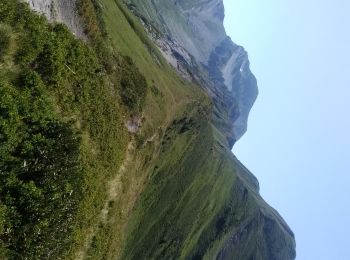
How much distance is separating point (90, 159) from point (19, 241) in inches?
642

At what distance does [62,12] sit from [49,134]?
18342 mm

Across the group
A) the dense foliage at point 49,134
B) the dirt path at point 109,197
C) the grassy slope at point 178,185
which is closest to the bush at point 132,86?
the grassy slope at point 178,185

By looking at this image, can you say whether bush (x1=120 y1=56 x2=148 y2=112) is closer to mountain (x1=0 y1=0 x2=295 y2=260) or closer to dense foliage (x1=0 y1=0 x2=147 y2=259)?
mountain (x1=0 y1=0 x2=295 y2=260)

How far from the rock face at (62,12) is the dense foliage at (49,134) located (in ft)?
7.00

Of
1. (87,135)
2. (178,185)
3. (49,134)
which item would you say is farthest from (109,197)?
(178,185)

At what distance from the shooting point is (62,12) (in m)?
60.0

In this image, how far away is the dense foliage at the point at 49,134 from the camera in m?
46.1

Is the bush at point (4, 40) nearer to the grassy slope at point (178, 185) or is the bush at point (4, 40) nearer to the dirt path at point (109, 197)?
the dirt path at point (109, 197)

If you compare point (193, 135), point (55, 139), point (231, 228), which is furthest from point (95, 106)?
point (231, 228)

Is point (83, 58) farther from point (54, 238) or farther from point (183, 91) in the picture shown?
point (183, 91)

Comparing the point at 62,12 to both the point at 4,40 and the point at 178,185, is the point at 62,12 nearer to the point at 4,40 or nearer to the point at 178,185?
the point at 4,40

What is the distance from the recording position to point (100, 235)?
69.8m

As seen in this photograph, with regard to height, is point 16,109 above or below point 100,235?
above

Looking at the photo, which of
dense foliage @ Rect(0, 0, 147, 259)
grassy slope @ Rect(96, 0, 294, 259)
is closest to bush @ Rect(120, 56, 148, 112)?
grassy slope @ Rect(96, 0, 294, 259)
